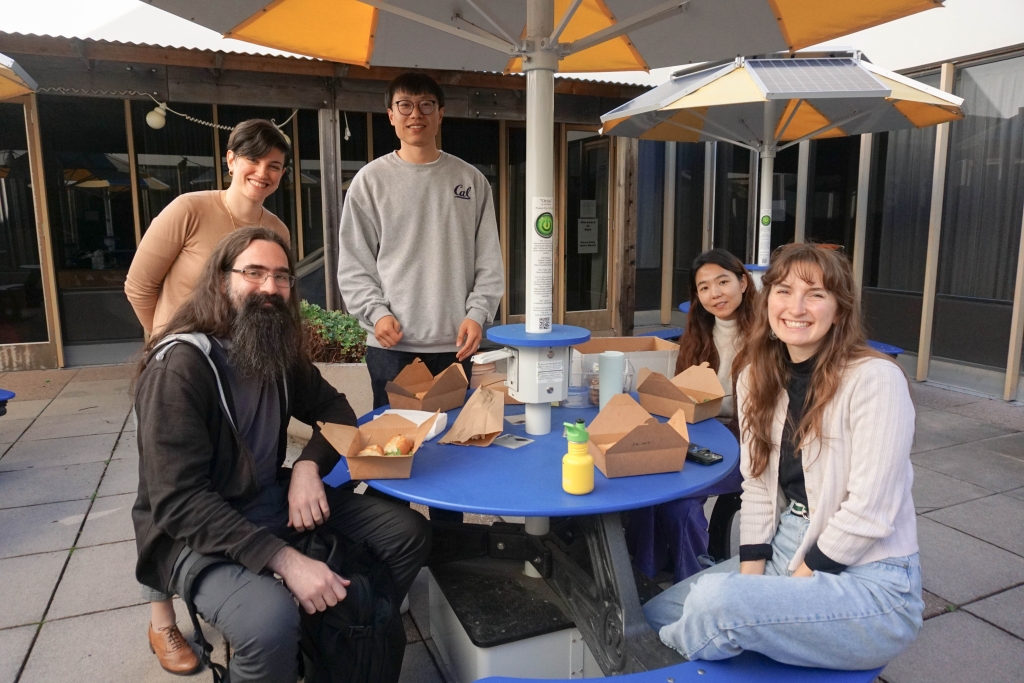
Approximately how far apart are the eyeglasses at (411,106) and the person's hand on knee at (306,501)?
4.51 feet

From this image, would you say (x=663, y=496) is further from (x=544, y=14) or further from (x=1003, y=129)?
(x=1003, y=129)

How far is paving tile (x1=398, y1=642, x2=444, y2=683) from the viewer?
2.36 meters

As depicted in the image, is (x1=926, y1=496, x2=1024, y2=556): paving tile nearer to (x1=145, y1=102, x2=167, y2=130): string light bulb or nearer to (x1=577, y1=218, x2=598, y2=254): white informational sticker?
(x1=577, y1=218, x2=598, y2=254): white informational sticker

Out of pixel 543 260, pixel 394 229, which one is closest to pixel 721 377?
pixel 543 260

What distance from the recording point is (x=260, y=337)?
198cm

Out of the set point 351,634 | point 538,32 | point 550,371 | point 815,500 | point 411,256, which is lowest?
point 351,634

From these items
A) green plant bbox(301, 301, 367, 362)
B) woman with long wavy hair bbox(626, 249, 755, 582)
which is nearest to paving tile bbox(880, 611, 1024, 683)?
woman with long wavy hair bbox(626, 249, 755, 582)

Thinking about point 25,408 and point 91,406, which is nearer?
point 25,408

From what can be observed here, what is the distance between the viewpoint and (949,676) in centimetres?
234

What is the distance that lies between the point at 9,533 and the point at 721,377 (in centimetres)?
352

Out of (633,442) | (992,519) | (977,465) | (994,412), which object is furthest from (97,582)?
(994,412)

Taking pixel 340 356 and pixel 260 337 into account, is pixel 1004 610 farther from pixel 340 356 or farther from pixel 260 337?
pixel 340 356

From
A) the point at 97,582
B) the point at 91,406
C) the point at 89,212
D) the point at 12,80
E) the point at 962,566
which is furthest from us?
the point at 89,212

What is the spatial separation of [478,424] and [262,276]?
2.57 ft
